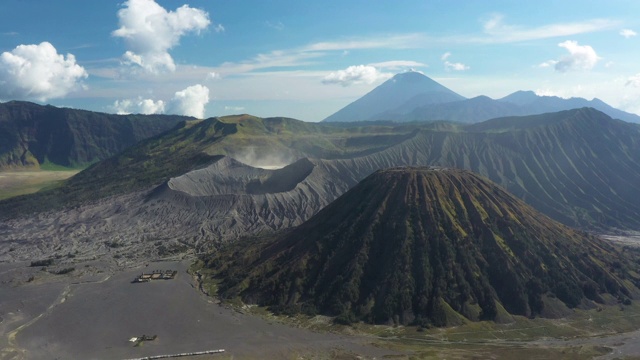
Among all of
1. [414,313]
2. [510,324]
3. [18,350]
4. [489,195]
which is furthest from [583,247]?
[18,350]

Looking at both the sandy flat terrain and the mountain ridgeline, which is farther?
the mountain ridgeline

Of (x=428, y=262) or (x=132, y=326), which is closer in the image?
(x=132, y=326)

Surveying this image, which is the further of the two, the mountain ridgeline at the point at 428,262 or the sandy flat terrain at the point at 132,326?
the mountain ridgeline at the point at 428,262

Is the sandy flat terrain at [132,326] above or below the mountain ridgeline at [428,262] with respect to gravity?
below

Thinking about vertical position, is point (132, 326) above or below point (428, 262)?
below

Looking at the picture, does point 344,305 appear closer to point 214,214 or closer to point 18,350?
point 18,350
